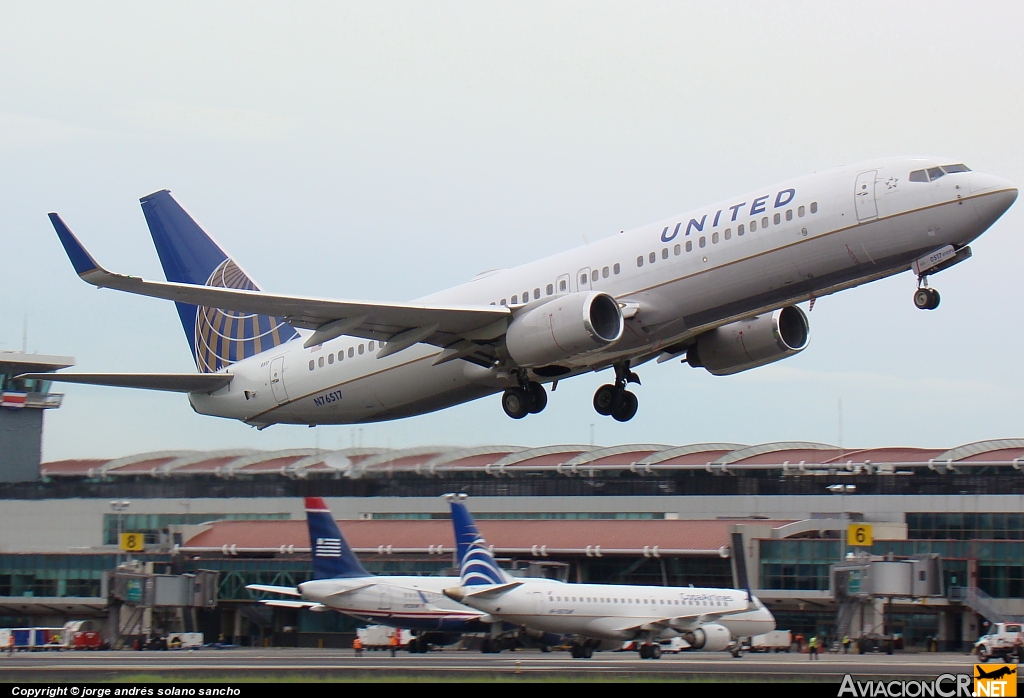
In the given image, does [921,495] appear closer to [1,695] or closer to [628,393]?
[628,393]

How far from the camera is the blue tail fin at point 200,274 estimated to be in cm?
4297

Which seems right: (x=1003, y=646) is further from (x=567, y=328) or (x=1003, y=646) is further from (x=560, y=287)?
(x=567, y=328)

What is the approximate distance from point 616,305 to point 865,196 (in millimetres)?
6275

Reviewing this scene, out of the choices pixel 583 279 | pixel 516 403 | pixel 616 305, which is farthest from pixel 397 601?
pixel 616 305

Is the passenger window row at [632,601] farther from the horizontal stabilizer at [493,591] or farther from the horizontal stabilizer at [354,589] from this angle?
the horizontal stabilizer at [354,589]

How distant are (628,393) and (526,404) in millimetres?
3621

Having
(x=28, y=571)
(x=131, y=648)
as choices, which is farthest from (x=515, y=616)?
(x=28, y=571)

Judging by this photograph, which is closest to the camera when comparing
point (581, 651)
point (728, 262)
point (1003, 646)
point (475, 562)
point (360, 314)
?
point (728, 262)

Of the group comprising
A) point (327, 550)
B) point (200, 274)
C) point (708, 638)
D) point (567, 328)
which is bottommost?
point (708, 638)

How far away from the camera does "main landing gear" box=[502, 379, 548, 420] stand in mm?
35594

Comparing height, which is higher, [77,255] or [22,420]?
[22,420]

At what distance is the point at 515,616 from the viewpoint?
4884 centimetres

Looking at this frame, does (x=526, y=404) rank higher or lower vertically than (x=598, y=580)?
higher

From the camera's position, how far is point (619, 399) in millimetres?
37625
